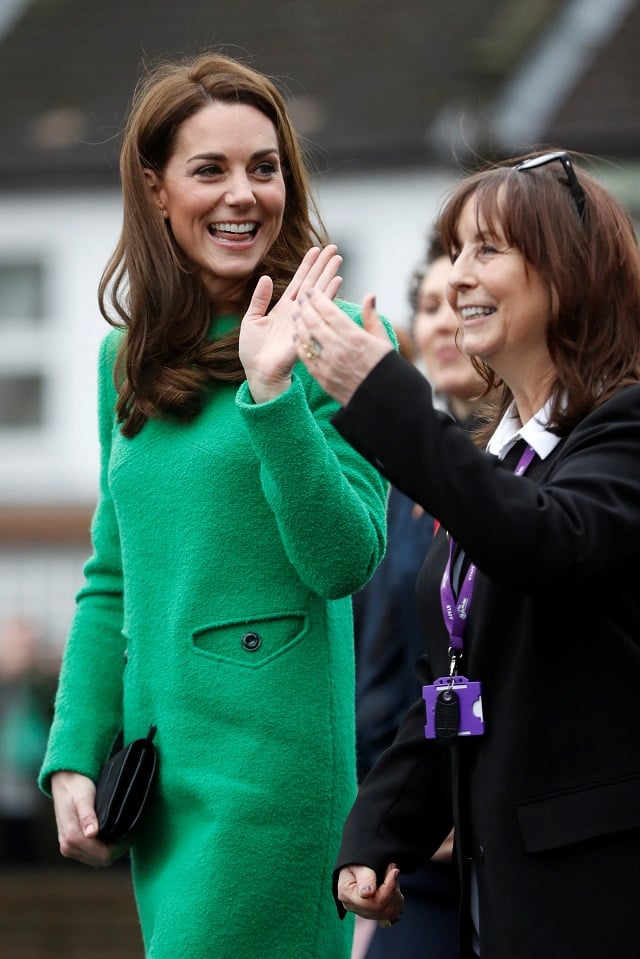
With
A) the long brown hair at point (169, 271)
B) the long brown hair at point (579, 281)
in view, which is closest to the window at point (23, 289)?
the long brown hair at point (169, 271)

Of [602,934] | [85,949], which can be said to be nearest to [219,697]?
[602,934]

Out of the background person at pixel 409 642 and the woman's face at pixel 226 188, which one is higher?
the woman's face at pixel 226 188

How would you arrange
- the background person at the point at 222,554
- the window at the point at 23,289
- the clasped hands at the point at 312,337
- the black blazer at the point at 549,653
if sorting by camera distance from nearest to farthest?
the black blazer at the point at 549,653 → the clasped hands at the point at 312,337 → the background person at the point at 222,554 → the window at the point at 23,289

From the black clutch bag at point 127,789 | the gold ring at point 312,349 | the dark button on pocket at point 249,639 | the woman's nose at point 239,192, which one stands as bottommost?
the black clutch bag at point 127,789

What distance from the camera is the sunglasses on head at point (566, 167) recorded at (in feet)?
9.14

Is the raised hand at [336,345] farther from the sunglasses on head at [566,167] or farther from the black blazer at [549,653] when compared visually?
the sunglasses on head at [566,167]

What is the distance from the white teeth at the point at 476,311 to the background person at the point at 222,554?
0.24 m

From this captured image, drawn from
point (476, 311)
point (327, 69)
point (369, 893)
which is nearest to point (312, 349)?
point (476, 311)

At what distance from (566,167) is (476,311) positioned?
11.6 inches

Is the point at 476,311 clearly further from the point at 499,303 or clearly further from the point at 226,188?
the point at 226,188

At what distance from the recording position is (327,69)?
16.4m

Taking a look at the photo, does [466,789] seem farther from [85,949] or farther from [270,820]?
[85,949]

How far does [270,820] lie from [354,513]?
1.94 feet

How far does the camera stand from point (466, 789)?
109 inches
